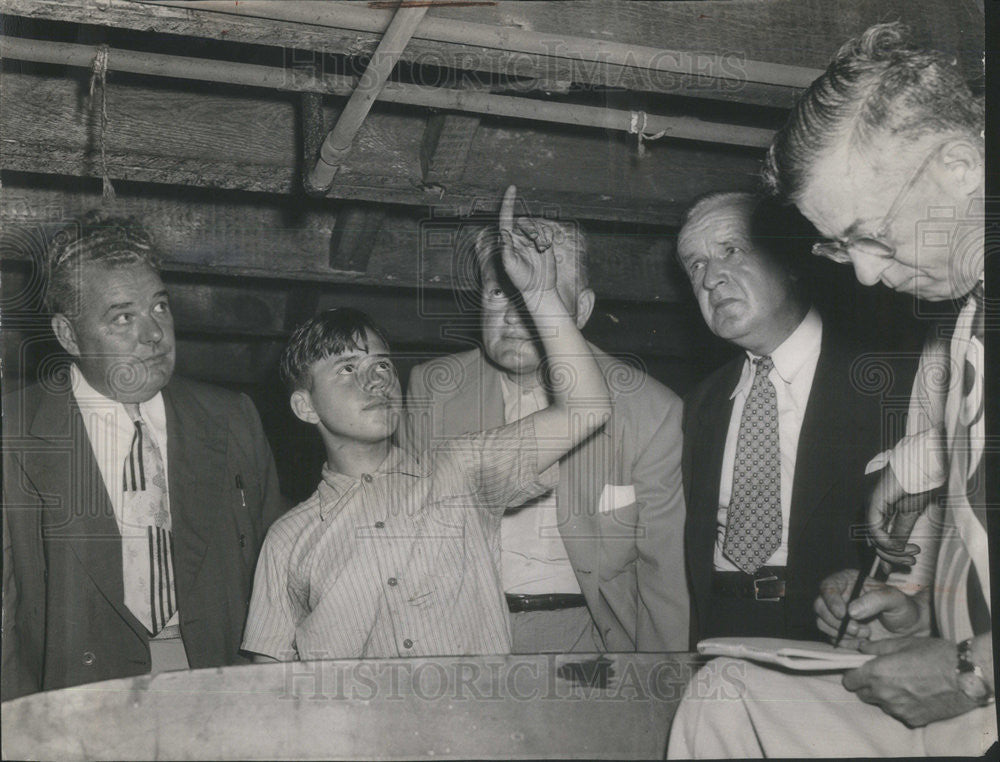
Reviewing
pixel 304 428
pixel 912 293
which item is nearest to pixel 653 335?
pixel 912 293

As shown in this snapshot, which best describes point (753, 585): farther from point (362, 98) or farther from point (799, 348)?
point (362, 98)

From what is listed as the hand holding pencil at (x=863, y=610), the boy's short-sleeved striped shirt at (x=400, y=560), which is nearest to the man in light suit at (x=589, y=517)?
the boy's short-sleeved striped shirt at (x=400, y=560)

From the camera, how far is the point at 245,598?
291 centimetres

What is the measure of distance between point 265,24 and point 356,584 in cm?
116

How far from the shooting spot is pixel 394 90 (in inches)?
106

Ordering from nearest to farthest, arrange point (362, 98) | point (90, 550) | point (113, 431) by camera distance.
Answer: point (362, 98), point (90, 550), point (113, 431)

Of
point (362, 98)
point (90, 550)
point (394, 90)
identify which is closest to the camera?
point (362, 98)

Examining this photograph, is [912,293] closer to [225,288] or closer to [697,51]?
[697,51]

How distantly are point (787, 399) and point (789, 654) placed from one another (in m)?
0.65

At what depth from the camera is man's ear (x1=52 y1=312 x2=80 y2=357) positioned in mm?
2936

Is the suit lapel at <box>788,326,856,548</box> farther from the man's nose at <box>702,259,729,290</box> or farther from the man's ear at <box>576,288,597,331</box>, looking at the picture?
the man's ear at <box>576,288,597,331</box>

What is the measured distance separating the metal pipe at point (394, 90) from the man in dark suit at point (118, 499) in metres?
0.43

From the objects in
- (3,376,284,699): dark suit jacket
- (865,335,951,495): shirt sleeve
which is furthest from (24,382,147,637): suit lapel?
(865,335,951,495): shirt sleeve

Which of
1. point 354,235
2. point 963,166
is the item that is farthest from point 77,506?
point 963,166
